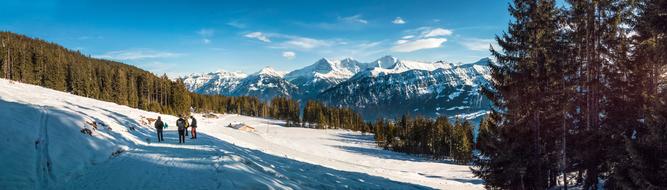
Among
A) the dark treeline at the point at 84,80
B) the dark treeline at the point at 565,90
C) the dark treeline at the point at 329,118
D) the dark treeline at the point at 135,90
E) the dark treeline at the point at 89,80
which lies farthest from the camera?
the dark treeline at the point at 329,118

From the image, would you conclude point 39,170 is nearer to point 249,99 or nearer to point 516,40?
point 516,40

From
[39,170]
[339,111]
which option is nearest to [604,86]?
[39,170]

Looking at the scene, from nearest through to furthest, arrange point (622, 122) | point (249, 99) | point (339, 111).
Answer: point (622, 122) → point (339, 111) → point (249, 99)

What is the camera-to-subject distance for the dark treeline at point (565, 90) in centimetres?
2019

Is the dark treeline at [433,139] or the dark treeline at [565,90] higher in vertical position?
the dark treeline at [565,90]

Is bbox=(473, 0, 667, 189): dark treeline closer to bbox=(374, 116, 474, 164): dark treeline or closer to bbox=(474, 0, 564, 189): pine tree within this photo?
bbox=(474, 0, 564, 189): pine tree

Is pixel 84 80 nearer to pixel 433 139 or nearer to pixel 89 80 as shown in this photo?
pixel 89 80

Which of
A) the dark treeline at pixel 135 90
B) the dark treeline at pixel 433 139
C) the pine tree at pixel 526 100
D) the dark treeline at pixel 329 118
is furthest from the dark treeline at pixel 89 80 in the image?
the pine tree at pixel 526 100

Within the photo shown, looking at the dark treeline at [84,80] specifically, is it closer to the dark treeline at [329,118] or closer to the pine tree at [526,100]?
the dark treeline at [329,118]

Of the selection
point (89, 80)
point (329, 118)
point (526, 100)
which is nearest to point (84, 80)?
point (89, 80)

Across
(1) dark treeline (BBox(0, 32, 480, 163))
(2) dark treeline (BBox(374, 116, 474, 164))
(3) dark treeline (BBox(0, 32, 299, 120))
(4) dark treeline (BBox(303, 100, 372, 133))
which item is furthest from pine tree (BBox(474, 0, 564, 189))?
(4) dark treeline (BBox(303, 100, 372, 133))

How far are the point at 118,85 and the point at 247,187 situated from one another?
356ft

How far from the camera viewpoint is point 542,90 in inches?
824

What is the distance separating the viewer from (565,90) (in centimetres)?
2108
